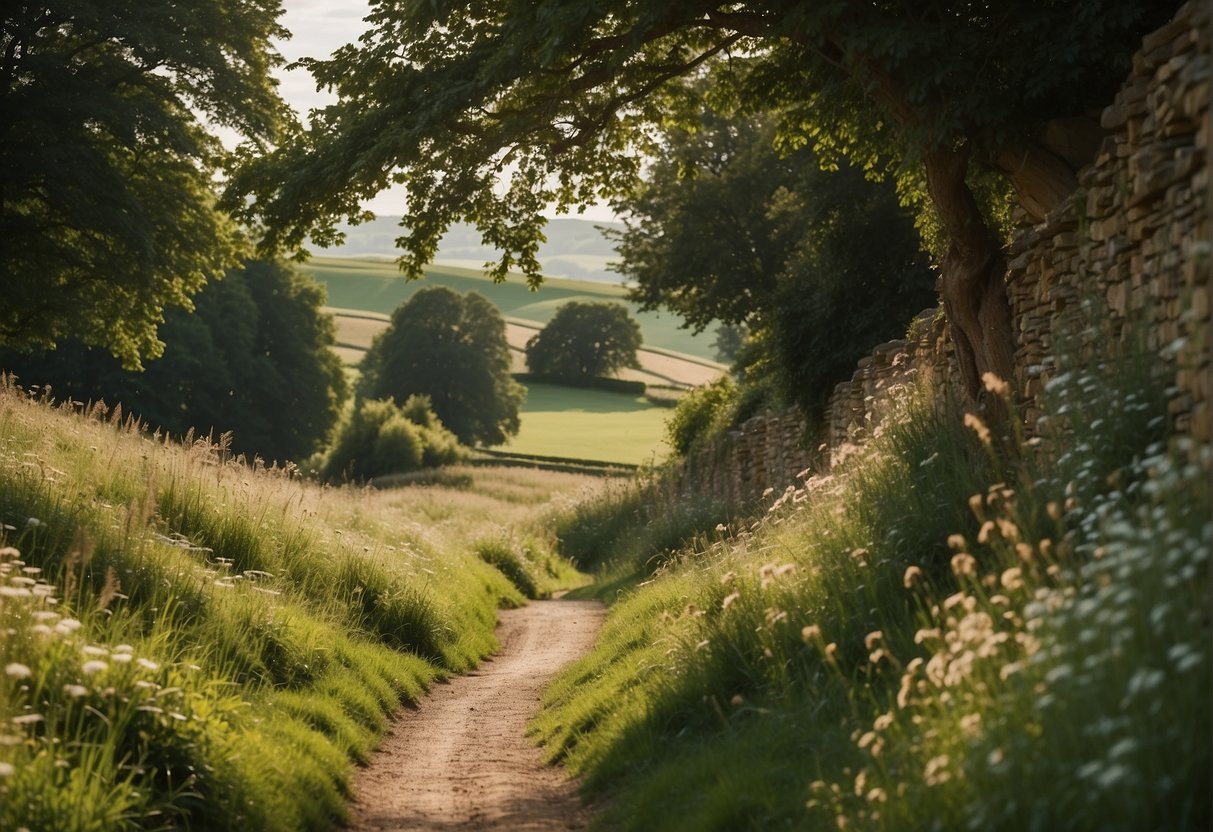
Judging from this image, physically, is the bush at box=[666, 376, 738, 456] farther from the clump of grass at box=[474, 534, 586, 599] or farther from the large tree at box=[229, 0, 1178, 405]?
the large tree at box=[229, 0, 1178, 405]

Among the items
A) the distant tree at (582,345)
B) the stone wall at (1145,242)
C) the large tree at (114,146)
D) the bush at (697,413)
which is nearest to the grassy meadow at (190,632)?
the stone wall at (1145,242)

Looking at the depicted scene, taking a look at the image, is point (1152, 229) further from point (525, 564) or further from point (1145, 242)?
point (525, 564)

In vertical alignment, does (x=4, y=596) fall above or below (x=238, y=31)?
below

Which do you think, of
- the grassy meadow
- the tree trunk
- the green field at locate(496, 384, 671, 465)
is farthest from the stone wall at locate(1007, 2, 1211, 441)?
the green field at locate(496, 384, 671, 465)

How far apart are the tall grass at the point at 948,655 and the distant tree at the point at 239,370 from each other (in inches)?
1437

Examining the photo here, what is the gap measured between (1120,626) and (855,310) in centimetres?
2073

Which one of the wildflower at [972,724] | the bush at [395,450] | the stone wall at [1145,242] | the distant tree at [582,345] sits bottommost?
the wildflower at [972,724]

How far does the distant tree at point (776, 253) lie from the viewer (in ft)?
79.8

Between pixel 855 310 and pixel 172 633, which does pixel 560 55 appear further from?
pixel 855 310

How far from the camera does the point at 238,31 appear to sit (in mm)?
25422

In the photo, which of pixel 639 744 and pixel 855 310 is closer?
pixel 639 744

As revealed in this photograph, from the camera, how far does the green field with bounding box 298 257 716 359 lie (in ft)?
433

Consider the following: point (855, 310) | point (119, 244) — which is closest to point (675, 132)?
point (855, 310)

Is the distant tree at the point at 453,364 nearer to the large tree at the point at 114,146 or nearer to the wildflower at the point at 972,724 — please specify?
the large tree at the point at 114,146
